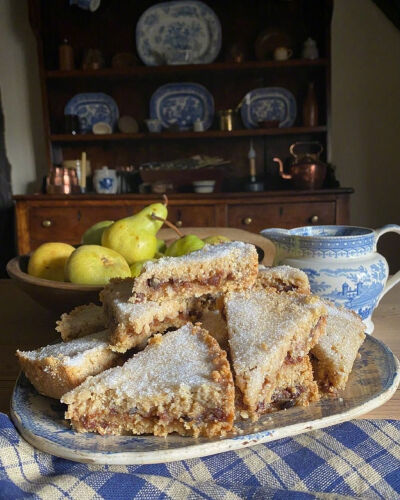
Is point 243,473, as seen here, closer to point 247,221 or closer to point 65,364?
point 65,364

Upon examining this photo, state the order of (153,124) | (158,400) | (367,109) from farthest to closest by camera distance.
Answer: (367,109)
(153,124)
(158,400)

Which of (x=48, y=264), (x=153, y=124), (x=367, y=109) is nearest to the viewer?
(x=48, y=264)

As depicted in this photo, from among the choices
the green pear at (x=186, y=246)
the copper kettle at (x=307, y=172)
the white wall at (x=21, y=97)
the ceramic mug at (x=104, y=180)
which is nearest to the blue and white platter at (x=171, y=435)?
the green pear at (x=186, y=246)

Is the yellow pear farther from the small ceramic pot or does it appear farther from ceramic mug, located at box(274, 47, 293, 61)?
ceramic mug, located at box(274, 47, 293, 61)

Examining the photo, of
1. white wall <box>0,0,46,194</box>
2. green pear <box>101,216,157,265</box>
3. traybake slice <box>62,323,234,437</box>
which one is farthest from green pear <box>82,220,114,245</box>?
white wall <box>0,0,46,194</box>

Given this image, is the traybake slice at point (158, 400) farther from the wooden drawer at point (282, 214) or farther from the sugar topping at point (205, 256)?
the wooden drawer at point (282, 214)

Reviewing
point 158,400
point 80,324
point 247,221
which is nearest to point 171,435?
point 158,400

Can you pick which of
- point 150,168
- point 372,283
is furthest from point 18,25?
point 372,283

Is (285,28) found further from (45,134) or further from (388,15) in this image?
(45,134)
